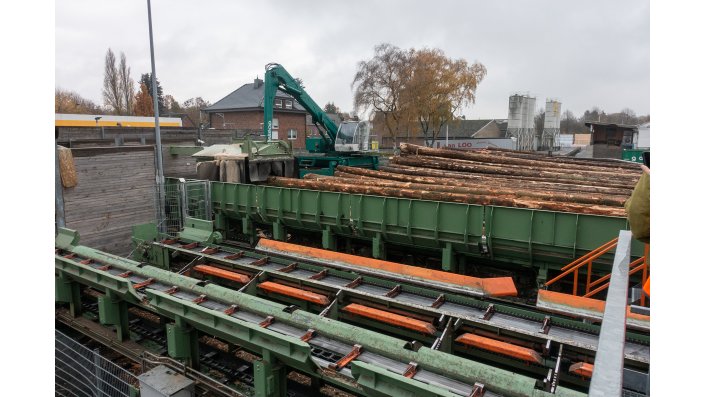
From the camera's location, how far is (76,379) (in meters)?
7.66

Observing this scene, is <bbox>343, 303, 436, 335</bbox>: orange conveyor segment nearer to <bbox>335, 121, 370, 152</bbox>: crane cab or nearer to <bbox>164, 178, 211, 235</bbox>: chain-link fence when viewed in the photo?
<bbox>164, 178, 211, 235</bbox>: chain-link fence

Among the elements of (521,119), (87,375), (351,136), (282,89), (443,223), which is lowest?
(87,375)

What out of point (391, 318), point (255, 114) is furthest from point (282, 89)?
point (255, 114)

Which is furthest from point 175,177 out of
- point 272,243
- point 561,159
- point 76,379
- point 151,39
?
point 561,159

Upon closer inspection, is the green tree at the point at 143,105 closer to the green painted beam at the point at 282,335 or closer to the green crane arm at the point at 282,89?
the green crane arm at the point at 282,89

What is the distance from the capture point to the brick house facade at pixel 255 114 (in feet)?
151

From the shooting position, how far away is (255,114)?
46375mm

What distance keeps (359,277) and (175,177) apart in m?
9.02

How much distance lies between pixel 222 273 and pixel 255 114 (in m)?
39.1

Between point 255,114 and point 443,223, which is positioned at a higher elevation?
point 255,114

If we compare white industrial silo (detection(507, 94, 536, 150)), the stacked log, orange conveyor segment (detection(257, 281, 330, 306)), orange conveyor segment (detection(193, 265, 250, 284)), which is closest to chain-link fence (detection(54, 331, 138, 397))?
orange conveyor segment (detection(193, 265, 250, 284))

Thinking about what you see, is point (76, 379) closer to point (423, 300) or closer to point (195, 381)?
point (195, 381)

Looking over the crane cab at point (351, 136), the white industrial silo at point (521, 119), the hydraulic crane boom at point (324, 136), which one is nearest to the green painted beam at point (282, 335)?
the hydraulic crane boom at point (324, 136)

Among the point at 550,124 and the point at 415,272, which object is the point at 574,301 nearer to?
the point at 415,272
